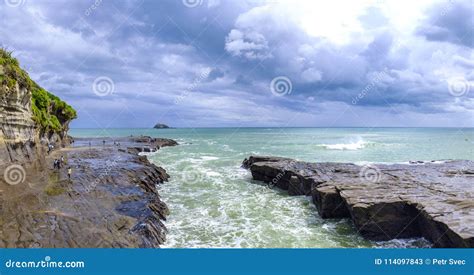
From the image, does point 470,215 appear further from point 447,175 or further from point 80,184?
point 80,184

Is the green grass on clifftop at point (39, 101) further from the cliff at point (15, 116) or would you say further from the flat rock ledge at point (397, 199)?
the flat rock ledge at point (397, 199)

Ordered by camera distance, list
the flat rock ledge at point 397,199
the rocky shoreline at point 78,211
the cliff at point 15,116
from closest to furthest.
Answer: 1. the rocky shoreline at point 78,211
2. the flat rock ledge at point 397,199
3. the cliff at point 15,116

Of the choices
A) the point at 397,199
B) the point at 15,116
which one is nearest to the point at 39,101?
→ the point at 15,116

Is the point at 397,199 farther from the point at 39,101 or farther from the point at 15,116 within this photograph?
the point at 39,101

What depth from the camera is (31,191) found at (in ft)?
74.0

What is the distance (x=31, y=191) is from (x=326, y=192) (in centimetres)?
2188

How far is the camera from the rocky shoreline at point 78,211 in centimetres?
1574

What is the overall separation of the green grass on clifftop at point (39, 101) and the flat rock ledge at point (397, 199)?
93.9 feet

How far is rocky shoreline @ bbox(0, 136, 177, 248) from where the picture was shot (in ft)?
51.6

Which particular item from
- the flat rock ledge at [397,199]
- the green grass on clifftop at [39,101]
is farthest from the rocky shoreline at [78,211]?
the flat rock ledge at [397,199]

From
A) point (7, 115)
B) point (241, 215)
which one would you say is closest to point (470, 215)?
point (241, 215)

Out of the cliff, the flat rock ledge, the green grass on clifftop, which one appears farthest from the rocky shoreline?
the flat rock ledge

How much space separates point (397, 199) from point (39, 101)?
180 feet

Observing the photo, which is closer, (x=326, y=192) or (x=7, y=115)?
(x=326, y=192)
